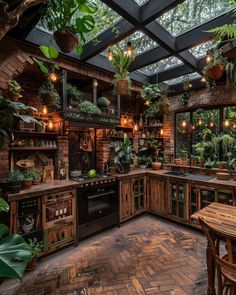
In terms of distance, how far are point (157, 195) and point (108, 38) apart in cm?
322

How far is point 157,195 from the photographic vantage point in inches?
164

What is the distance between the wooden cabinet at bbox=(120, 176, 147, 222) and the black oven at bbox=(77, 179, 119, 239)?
171mm

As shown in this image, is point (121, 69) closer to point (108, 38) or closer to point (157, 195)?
point (108, 38)

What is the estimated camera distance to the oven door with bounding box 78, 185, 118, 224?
314 cm

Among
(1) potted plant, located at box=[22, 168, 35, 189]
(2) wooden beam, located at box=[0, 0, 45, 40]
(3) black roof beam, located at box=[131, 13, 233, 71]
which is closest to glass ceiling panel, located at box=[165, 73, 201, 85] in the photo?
(3) black roof beam, located at box=[131, 13, 233, 71]

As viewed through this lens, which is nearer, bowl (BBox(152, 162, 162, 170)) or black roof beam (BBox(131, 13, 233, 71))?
black roof beam (BBox(131, 13, 233, 71))

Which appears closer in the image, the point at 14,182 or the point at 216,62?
the point at 14,182

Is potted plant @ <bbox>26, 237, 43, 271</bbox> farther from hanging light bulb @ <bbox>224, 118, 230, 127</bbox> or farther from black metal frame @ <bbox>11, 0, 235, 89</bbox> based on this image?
hanging light bulb @ <bbox>224, 118, 230, 127</bbox>

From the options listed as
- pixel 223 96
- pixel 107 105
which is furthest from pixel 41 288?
pixel 223 96

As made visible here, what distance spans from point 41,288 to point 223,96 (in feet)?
14.7

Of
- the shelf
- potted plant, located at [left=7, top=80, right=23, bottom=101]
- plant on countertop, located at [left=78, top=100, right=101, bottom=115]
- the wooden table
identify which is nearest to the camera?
the wooden table

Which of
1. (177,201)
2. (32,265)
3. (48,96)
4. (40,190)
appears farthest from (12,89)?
(177,201)

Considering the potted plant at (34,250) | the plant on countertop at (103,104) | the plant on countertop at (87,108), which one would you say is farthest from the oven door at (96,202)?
the plant on countertop at (103,104)

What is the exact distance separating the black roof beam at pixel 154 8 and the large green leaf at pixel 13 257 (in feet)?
8.42
